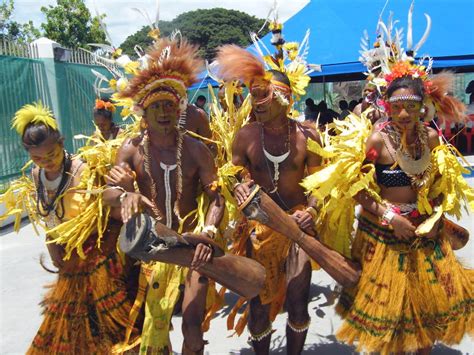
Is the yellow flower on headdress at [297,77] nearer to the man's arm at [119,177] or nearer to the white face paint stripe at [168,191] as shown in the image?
the white face paint stripe at [168,191]

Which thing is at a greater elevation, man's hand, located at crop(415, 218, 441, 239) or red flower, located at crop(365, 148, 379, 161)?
red flower, located at crop(365, 148, 379, 161)

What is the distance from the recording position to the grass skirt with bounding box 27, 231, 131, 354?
9.59 feet

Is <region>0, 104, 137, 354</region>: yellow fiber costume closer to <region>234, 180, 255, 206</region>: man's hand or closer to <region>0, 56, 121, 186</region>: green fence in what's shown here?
<region>234, 180, 255, 206</region>: man's hand

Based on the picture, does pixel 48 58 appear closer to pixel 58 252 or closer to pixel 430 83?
pixel 58 252

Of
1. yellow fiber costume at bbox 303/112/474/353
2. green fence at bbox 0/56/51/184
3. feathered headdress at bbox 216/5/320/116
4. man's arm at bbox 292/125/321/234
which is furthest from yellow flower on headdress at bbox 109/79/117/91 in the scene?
green fence at bbox 0/56/51/184

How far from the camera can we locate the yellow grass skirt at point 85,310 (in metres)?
2.92

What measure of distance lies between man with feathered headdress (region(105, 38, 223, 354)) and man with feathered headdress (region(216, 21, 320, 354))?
32 cm

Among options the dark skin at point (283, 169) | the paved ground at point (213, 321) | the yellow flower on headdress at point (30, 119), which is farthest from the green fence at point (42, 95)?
the dark skin at point (283, 169)

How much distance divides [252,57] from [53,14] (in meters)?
22.5

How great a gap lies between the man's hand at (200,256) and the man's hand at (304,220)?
643mm

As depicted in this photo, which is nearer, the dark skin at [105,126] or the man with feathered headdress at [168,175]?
the man with feathered headdress at [168,175]

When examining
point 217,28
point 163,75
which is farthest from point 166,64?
point 217,28

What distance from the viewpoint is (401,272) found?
2.89 meters

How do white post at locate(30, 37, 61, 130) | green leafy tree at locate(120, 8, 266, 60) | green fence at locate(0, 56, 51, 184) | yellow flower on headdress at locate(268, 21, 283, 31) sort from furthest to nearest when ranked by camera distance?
green leafy tree at locate(120, 8, 266, 60), white post at locate(30, 37, 61, 130), green fence at locate(0, 56, 51, 184), yellow flower on headdress at locate(268, 21, 283, 31)
